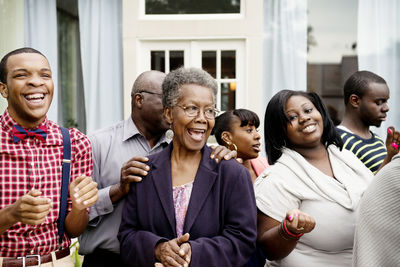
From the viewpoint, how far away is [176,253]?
188 centimetres

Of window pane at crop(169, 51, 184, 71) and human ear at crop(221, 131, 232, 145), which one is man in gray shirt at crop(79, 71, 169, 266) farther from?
window pane at crop(169, 51, 184, 71)

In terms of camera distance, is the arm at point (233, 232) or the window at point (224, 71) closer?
the arm at point (233, 232)

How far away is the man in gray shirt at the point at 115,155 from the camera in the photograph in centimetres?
243

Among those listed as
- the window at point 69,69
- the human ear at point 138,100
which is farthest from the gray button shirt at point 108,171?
the window at point 69,69

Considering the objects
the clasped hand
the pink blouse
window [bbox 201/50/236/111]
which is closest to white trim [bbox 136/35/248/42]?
window [bbox 201/50/236/111]

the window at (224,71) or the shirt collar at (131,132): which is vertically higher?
the window at (224,71)

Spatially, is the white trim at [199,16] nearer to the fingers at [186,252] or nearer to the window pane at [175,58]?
the window pane at [175,58]

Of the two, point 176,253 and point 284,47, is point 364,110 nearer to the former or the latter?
point 284,47

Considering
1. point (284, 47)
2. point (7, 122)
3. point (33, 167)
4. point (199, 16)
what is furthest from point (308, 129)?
point (199, 16)

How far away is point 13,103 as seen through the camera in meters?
2.09

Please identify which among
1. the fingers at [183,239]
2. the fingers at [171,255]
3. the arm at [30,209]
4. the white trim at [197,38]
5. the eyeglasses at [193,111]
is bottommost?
the fingers at [171,255]

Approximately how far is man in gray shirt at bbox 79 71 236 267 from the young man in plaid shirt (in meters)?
0.26

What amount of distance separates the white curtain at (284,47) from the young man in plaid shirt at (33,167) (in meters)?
3.34

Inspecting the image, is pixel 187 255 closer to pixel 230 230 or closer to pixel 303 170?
pixel 230 230
